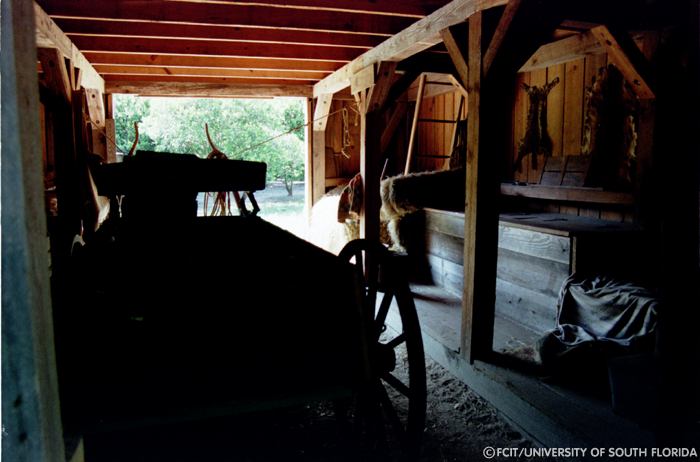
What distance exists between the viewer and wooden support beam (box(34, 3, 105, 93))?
4042 mm

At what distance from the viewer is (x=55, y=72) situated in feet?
15.5

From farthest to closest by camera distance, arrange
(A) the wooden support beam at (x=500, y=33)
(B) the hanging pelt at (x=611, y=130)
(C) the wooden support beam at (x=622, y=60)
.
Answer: (B) the hanging pelt at (x=611, y=130), (C) the wooden support beam at (x=622, y=60), (A) the wooden support beam at (x=500, y=33)

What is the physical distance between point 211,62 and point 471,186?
4.36 m

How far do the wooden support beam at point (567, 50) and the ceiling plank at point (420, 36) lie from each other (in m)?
1.53

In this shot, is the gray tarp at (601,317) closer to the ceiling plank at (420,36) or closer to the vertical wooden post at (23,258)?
the ceiling plank at (420,36)

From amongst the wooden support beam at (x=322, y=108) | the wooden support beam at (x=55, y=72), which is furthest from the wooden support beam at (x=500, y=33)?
the wooden support beam at (x=322, y=108)

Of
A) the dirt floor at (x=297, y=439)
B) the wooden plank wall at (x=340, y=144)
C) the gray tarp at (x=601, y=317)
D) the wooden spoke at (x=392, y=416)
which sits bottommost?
the dirt floor at (x=297, y=439)

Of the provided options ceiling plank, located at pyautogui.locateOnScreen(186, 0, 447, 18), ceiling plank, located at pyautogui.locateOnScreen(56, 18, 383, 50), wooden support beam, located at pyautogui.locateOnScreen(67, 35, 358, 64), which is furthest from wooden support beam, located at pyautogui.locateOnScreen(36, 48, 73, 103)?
ceiling plank, located at pyautogui.locateOnScreen(186, 0, 447, 18)

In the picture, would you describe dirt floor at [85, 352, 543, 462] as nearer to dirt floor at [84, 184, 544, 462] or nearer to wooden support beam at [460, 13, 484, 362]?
dirt floor at [84, 184, 544, 462]

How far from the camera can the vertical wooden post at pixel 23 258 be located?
3.05 feet

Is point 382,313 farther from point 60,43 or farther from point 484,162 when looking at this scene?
point 60,43

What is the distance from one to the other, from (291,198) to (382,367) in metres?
14.7

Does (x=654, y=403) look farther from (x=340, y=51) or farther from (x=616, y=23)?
(x=340, y=51)

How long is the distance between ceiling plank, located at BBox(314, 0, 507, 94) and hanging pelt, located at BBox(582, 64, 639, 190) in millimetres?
1799
